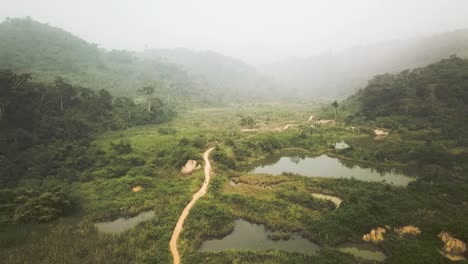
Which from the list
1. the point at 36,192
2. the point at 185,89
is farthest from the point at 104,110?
the point at 185,89

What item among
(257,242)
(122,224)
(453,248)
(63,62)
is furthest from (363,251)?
(63,62)

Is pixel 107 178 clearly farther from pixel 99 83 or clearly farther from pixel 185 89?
pixel 185 89

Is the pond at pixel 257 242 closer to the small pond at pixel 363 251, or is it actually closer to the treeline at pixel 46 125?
the small pond at pixel 363 251

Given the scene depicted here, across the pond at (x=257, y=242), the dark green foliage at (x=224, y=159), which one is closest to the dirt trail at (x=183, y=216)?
the dark green foliage at (x=224, y=159)

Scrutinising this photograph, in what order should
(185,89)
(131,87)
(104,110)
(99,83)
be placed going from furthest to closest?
1. (185,89)
2. (131,87)
3. (99,83)
4. (104,110)

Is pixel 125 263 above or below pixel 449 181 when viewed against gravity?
below

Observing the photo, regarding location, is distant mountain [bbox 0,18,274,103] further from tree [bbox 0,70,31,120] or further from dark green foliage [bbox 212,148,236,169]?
dark green foliage [bbox 212,148,236,169]
